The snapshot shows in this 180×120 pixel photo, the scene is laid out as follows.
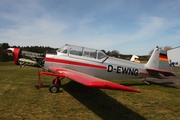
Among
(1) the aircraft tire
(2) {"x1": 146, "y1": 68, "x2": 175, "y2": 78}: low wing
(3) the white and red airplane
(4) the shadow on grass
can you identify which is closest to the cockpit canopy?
(3) the white and red airplane

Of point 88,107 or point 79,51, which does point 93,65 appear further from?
point 88,107

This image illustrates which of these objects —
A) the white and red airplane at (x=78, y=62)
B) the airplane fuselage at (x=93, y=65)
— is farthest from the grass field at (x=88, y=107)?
the airplane fuselage at (x=93, y=65)

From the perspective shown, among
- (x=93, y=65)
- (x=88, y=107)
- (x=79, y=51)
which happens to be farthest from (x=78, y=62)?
(x=88, y=107)

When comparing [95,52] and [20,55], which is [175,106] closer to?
[95,52]

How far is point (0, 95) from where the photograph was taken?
6.67 meters

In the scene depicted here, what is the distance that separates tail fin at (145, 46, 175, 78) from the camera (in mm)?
9969

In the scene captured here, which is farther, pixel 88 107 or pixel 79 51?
pixel 79 51

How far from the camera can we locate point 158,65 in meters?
10.2

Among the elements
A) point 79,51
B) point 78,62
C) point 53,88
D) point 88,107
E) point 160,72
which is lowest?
point 88,107

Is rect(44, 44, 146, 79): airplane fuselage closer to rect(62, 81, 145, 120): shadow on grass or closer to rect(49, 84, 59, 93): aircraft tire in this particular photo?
rect(49, 84, 59, 93): aircraft tire

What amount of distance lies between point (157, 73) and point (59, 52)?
6409 millimetres

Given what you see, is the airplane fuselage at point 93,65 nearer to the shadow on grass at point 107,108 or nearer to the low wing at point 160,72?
the low wing at point 160,72

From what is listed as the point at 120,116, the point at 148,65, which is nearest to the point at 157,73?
the point at 148,65

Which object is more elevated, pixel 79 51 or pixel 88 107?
pixel 79 51
